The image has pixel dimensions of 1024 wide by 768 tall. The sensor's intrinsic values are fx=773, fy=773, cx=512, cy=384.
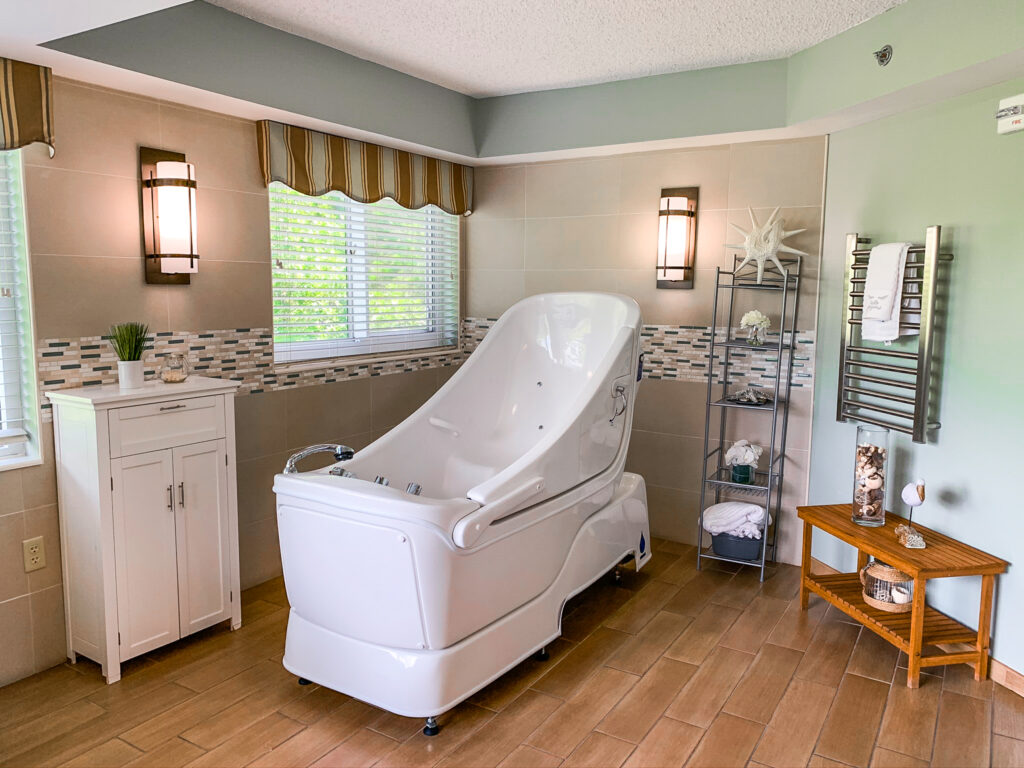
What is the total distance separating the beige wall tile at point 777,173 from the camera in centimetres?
373

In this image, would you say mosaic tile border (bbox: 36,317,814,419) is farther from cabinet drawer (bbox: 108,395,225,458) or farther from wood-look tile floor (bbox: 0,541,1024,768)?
wood-look tile floor (bbox: 0,541,1024,768)

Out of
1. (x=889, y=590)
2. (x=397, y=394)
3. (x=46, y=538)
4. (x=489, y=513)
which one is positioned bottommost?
(x=889, y=590)

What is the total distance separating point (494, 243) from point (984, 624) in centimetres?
313

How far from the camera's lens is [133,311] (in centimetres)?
298

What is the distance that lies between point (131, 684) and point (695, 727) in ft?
6.37

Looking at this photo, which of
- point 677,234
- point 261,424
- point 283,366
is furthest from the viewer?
point 677,234

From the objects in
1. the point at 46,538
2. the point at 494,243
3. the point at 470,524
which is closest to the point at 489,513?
the point at 470,524

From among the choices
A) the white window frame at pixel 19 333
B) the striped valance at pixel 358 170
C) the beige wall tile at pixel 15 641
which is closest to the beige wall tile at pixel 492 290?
the striped valance at pixel 358 170

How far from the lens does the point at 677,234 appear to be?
3977 mm

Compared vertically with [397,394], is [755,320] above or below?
above

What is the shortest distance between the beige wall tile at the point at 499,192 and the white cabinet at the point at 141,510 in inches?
86.0

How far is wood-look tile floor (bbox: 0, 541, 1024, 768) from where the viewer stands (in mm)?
2348

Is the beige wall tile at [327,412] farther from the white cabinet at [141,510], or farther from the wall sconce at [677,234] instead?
the wall sconce at [677,234]

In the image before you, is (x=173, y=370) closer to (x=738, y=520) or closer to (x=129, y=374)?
(x=129, y=374)
